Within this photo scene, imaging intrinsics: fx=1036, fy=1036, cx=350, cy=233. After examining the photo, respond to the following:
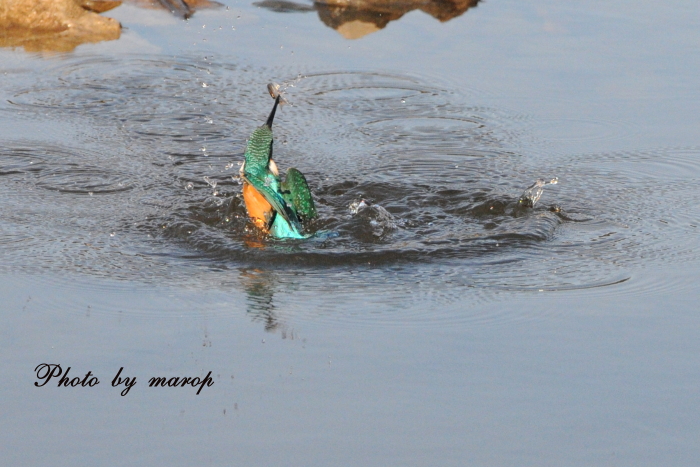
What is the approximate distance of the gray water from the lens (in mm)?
3385

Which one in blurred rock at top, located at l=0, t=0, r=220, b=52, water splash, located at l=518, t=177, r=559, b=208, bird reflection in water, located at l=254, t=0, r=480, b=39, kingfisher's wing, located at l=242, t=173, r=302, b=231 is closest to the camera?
kingfisher's wing, located at l=242, t=173, r=302, b=231

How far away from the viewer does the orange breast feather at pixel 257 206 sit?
505cm

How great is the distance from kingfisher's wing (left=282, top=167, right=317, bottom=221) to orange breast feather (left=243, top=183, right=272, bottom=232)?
0.11m

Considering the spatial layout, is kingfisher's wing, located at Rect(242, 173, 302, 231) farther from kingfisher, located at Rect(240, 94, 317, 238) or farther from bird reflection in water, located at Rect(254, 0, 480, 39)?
bird reflection in water, located at Rect(254, 0, 480, 39)

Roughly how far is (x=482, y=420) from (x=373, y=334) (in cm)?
71

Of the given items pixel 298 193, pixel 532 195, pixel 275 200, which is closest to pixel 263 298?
pixel 275 200

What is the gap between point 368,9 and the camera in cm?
880

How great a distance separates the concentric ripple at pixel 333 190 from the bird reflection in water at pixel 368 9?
58.6 inches

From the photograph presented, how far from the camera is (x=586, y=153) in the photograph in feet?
19.5

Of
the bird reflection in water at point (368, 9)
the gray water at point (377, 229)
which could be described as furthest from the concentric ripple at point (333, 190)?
the bird reflection in water at point (368, 9)

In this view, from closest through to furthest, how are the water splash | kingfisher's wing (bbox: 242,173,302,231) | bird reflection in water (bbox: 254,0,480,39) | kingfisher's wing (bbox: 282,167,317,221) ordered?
kingfisher's wing (bbox: 242,173,302,231), kingfisher's wing (bbox: 282,167,317,221), the water splash, bird reflection in water (bbox: 254,0,480,39)

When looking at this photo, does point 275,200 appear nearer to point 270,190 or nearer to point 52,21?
point 270,190

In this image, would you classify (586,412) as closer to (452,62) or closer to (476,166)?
(476,166)

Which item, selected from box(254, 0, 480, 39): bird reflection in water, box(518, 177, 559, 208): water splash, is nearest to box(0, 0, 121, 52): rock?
box(254, 0, 480, 39): bird reflection in water
